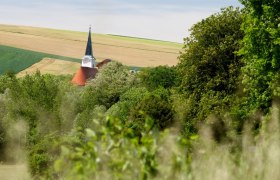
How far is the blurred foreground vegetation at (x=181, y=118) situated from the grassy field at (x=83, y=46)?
2088 inches

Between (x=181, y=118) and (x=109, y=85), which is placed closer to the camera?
(x=181, y=118)

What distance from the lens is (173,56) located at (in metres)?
127

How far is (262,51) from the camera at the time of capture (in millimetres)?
24969

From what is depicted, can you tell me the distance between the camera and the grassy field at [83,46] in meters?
120

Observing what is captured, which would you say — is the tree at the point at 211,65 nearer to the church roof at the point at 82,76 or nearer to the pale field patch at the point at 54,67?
the church roof at the point at 82,76

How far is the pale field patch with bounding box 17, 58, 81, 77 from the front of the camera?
104281mm

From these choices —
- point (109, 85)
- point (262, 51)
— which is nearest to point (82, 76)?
point (109, 85)

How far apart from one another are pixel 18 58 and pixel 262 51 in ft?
→ 305

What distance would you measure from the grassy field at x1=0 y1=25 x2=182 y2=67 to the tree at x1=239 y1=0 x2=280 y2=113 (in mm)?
86892

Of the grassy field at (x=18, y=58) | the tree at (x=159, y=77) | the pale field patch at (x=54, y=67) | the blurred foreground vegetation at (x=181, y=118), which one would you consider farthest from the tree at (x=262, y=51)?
the grassy field at (x=18, y=58)

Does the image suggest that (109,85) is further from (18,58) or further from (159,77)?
(18,58)

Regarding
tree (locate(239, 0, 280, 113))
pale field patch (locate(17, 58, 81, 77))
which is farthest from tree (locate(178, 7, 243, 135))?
pale field patch (locate(17, 58, 81, 77))

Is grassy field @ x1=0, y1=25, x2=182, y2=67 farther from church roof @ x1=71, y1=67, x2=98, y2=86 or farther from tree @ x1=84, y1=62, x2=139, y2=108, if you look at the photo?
tree @ x1=84, y1=62, x2=139, y2=108

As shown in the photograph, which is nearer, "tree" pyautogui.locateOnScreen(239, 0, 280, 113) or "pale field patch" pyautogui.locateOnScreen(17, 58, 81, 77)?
"tree" pyautogui.locateOnScreen(239, 0, 280, 113)
